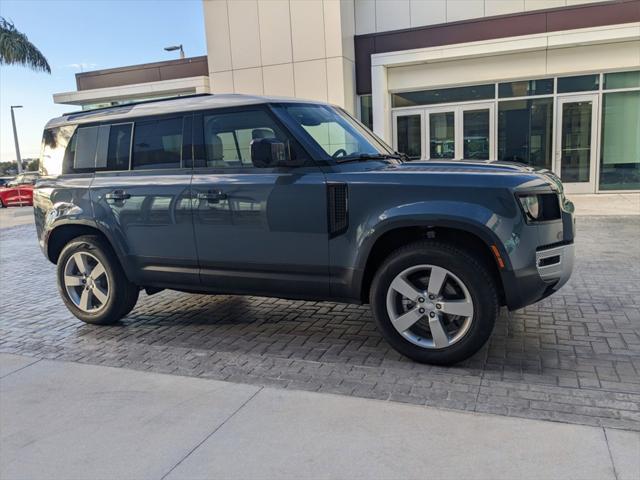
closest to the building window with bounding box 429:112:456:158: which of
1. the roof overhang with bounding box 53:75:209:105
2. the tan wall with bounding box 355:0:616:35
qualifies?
the tan wall with bounding box 355:0:616:35

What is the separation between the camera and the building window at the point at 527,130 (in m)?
14.9

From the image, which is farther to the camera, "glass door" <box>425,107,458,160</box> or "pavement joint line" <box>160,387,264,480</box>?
"glass door" <box>425,107,458,160</box>

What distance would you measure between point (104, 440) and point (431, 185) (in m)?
2.67

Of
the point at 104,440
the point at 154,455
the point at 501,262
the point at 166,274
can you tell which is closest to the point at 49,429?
the point at 104,440

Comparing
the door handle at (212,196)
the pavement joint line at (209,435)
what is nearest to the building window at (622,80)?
the door handle at (212,196)

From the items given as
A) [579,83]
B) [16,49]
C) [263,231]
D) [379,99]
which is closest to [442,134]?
[379,99]

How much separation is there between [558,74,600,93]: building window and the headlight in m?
12.3

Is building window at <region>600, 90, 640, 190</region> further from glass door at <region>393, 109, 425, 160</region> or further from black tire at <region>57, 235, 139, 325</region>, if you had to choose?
A: black tire at <region>57, 235, 139, 325</region>

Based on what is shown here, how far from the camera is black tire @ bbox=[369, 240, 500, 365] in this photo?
3.79 m

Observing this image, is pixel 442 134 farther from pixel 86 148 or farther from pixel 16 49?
pixel 16 49

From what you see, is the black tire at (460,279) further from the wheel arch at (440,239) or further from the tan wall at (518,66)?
the tan wall at (518,66)

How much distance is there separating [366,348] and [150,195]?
7.61 ft

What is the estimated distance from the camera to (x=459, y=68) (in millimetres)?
15117

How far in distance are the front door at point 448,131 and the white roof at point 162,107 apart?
37.5ft
